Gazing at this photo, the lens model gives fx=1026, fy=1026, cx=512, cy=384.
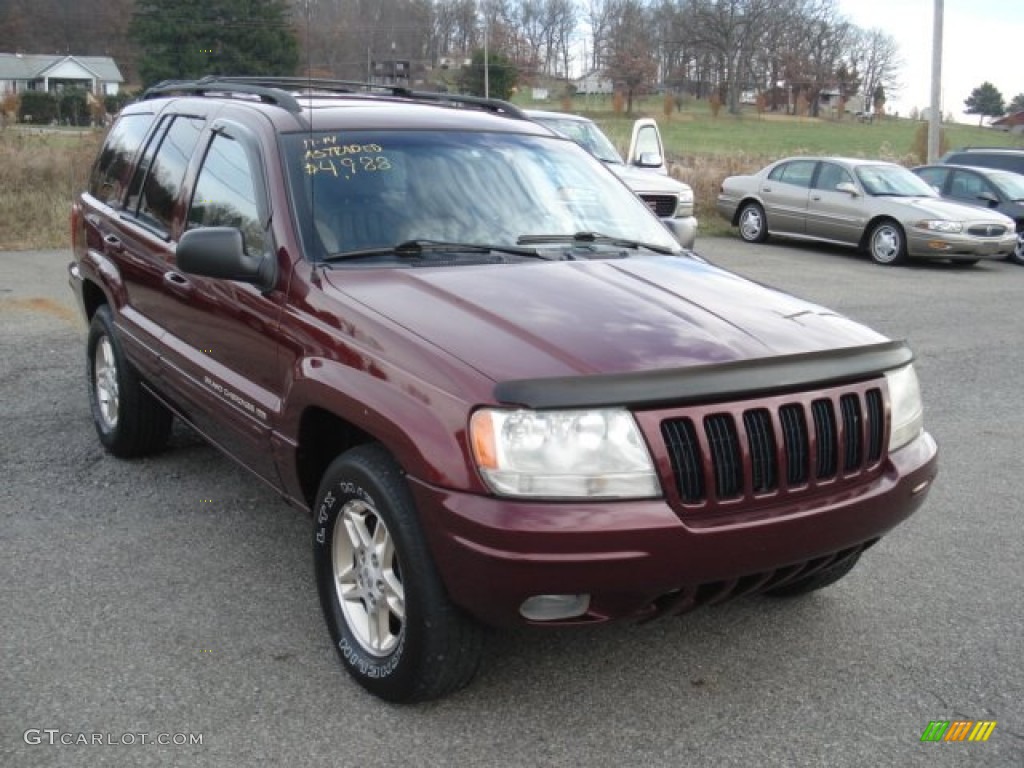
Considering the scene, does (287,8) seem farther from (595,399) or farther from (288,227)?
(595,399)

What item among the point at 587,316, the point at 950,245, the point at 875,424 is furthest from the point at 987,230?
the point at 587,316

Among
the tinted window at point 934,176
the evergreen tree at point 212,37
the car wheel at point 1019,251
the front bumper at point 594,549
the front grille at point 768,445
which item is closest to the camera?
the front bumper at point 594,549

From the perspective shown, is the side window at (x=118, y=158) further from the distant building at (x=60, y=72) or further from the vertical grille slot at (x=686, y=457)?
the distant building at (x=60, y=72)

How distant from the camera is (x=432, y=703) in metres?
3.09

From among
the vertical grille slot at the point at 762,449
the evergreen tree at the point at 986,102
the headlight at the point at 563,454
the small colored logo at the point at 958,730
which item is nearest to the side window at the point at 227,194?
the headlight at the point at 563,454

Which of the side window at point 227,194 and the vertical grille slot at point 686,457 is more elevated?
the side window at point 227,194

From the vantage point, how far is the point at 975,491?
17.4ft

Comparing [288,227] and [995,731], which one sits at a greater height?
[288,227]

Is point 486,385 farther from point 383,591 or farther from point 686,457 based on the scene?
point 383,591

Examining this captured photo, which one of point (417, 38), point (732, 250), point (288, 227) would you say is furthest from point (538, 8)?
point (288, 227)

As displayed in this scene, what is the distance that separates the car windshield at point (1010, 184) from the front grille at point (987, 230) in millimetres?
1420

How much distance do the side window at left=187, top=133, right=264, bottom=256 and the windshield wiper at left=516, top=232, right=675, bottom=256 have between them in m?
1.00

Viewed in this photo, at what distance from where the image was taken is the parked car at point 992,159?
60.0 ft

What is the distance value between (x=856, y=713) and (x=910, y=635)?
0.65 m
